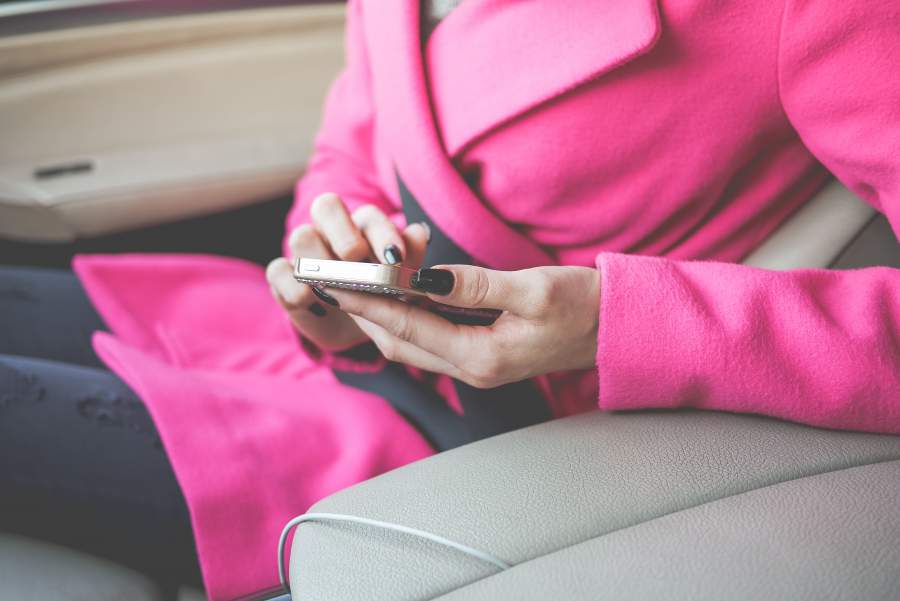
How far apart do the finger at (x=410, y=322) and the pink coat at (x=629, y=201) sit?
0.38 feet

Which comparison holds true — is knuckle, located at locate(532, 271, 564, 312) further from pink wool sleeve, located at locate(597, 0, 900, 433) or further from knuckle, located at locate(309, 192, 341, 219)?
knuckle, located at locate(309, 192, 341, 219)

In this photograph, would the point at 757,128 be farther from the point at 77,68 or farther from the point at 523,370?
Answer: the point at 77,68

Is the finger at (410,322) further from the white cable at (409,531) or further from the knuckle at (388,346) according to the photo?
the white cable at (409,531)

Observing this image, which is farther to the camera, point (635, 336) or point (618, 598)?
point (635, 336)

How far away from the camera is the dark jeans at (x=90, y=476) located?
0.67 meters

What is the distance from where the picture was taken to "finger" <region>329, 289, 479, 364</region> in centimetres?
57

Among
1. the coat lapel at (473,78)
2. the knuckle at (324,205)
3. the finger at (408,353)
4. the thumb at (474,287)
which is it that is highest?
the coat lapel at (473,78)

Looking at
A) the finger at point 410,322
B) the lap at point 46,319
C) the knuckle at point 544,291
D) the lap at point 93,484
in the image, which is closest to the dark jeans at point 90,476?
the lap at point 93,484

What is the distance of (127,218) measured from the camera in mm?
1120

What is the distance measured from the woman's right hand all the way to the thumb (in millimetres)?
100

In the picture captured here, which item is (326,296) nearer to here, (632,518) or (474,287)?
(474,287)

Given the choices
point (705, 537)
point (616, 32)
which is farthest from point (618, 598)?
point (616, 32)

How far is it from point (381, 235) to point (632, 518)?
0.32m

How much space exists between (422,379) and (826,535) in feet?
1.46
